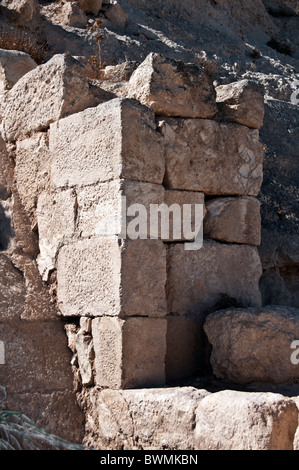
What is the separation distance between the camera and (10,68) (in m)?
5.56

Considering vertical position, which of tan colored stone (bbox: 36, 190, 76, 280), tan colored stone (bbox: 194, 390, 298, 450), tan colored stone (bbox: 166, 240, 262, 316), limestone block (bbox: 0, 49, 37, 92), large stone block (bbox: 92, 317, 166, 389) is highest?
limestone block (bbox: 0, 49, 37, 92)

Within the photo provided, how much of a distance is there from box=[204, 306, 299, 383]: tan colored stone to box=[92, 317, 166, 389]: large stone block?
407 millimetres

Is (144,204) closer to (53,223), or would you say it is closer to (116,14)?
(53,223)

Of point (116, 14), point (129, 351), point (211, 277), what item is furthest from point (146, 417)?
point (116, 14)

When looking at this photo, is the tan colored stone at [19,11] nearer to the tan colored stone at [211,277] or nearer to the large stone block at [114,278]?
the large stone block at [114,278]

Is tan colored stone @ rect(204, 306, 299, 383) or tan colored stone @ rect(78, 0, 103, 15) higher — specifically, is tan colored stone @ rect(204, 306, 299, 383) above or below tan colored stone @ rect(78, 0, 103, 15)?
below

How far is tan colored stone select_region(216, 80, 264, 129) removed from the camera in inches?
202

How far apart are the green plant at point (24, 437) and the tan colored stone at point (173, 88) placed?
2.33 meters

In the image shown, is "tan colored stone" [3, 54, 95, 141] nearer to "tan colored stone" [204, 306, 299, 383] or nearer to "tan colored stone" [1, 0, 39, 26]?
"tan colored stone" [204, 306, 299, 383]

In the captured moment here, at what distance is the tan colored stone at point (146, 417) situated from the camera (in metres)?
3.92

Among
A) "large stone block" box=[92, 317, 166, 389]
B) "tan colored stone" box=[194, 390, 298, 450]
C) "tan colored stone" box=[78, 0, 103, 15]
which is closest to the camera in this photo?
"tan colored stone" box=[194, 390, 298, 450]

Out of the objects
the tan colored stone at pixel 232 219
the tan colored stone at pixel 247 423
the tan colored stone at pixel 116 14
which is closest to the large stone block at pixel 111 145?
the tan colored stone at pixel 232 219

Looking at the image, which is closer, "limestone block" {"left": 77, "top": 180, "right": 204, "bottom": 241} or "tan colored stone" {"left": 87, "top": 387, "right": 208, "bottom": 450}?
"tan colored stone" {"left": 87, "top": 387, "right": 208, "bottom": 450}

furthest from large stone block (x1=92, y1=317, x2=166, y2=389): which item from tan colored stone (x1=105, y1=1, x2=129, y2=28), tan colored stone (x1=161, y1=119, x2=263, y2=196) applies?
tan colored stone (x1=105, y1=1, x2=129, y2=28)
